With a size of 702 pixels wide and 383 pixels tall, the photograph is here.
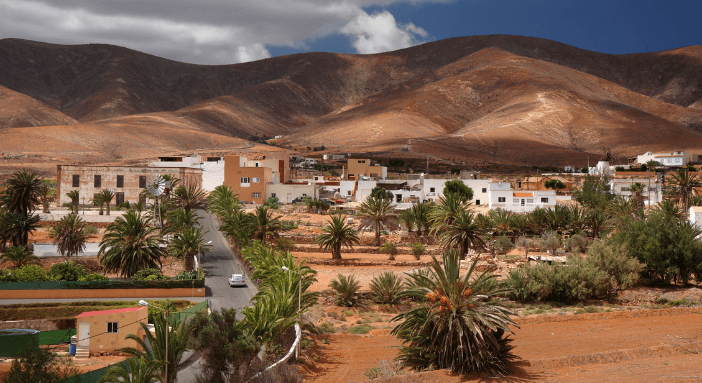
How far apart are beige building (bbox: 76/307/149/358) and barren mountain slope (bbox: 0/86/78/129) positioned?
161931 mm

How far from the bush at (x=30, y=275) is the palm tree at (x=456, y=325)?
22.9 meters

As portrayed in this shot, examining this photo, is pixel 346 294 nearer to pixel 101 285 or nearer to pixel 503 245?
pixel 101 285

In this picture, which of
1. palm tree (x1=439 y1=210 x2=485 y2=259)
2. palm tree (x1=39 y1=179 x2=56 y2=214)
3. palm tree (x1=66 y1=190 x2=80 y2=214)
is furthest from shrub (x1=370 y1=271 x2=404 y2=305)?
palm tree (x1=66 y1=190 x2=80 y2=214)

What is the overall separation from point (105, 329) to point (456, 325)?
46.6 feet

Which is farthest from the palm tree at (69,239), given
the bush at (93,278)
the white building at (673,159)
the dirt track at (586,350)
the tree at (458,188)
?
the white building at (673,159)

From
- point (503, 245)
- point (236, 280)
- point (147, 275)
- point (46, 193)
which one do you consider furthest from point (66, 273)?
point (503, 245)

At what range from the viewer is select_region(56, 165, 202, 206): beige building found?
59.3 m

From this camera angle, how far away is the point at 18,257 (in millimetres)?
36719

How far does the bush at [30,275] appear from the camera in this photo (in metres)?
32.8

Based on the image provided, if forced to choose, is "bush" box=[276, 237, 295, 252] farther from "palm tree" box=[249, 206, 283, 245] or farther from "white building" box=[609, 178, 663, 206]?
"white building" box=[609, 178, 663, 206]

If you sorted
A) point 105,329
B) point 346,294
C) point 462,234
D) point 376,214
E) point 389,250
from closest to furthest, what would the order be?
point 105,329
point 346,294
point 462,234
point 389,250
point 376,214

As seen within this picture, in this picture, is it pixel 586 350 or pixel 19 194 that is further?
pixel 19 194

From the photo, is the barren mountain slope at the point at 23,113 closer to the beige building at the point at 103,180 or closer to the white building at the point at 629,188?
the beige building at the point at 103,180

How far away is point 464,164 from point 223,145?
6108 cm
